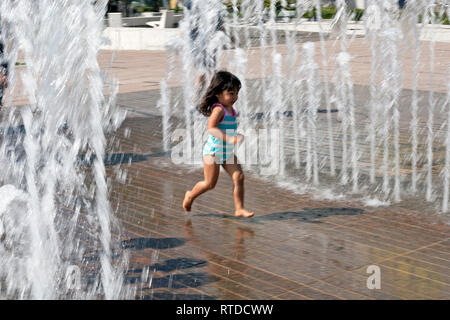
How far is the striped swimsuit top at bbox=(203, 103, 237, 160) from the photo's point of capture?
17.9ft

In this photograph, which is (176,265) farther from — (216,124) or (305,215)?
(305,215)

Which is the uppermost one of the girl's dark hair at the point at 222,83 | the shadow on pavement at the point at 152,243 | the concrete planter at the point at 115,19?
the girl's dark hair at the point at 222,83

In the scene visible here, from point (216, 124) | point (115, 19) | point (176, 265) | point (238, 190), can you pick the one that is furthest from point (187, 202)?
point (115, 19)

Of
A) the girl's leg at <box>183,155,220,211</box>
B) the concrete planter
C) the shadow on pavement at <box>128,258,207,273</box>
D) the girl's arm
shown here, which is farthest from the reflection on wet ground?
the concrete planter

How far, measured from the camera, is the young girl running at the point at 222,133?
535 cm

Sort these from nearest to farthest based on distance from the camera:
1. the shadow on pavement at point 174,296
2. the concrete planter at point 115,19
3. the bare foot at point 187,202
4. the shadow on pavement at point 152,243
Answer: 1. the shadow on pavement at point 174,296
2. the shadow on pavement at point 152,243
3. the bare foot at point 187,202
4. the concrete planter at point 115,19

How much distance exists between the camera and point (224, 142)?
18.0 ft

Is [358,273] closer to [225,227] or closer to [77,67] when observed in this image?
[225,227]

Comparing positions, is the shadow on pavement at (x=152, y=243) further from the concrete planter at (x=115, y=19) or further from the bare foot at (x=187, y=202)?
the concrete planter at (x=115, y=19)

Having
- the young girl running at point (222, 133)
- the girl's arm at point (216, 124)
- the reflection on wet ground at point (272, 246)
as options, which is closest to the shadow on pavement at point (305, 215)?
the reflection on wet ground at point (272, 246)

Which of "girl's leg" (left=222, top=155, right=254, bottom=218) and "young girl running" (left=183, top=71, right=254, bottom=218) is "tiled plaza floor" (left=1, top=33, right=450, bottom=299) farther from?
"young girl running" (left=183, top=71, right=254, bottom=218)

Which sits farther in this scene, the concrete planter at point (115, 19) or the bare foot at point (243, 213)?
the concrete planter at point (115, 19)

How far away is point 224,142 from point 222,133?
0.32ft
